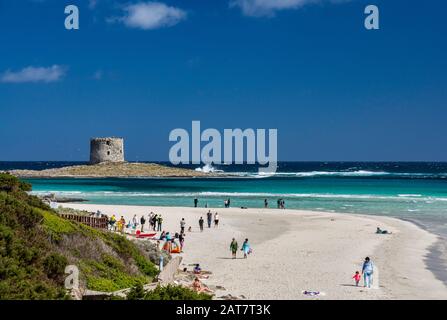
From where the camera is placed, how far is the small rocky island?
114 meters

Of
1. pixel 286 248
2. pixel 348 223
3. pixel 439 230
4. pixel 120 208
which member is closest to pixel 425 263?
pixel 286 248

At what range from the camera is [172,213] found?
4325 centimetres

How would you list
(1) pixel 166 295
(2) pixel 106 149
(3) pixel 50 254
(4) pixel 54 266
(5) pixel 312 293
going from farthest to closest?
(2) pixel 106 149, (5) pixel 312 293, (3) pixel 50 254, (4) pixel 54 266, (1) pixel 166 295

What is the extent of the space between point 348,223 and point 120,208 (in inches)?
762

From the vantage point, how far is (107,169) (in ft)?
378

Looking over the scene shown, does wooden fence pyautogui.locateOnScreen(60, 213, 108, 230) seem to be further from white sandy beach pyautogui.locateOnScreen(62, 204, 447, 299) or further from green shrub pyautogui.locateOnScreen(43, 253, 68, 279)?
green shrub pyautogui.locateOnScreen(43, 253, 68, 279)

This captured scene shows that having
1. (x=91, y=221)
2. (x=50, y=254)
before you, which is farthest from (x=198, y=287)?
(x=91, y=221)

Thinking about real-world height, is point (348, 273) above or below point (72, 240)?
below

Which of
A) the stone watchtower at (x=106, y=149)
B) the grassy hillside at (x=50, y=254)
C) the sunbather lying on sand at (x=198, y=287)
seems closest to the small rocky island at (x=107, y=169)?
the stone watchtower at (x=106, y=149)

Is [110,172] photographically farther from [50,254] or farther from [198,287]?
[50,254]

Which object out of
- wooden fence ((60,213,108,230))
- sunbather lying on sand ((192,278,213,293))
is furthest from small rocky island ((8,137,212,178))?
sunbather lying on sand ((192,278,213,293))

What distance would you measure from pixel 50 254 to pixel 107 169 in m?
104
